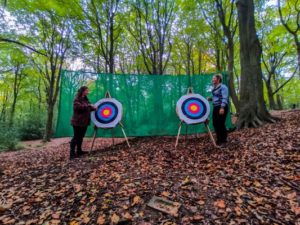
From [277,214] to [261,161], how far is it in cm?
120

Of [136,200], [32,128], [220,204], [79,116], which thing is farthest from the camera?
[32,128]

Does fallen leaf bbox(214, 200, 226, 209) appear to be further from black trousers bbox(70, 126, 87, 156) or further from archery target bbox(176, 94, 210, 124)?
black trousers bbox(70, 126, 87, 156)

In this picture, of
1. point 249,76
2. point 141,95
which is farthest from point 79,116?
point 249,76

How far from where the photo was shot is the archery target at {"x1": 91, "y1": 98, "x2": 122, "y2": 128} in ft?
14.7

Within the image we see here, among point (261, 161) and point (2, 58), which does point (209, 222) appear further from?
point (2, 58)

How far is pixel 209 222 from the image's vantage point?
164 cm

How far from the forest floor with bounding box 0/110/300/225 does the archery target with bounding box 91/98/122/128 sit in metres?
1.16

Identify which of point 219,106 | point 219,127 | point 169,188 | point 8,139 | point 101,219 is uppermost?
point 219,106

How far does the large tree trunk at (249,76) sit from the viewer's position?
513 cm

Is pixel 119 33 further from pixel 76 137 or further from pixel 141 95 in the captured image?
pixel 76 137

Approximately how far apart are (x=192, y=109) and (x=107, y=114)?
212 centimetres

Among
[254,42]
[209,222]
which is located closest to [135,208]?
[209,222]

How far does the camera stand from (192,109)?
4449mm

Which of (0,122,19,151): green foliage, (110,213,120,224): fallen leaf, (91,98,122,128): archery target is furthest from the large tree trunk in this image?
(0,122,19,151): green foliage
